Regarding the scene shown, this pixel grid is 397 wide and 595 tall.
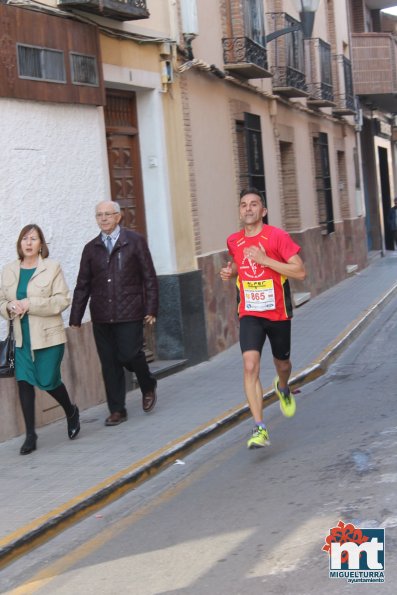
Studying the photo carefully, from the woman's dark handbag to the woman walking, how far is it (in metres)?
0.03

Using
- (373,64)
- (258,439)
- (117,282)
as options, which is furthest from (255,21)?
A: (373,64)

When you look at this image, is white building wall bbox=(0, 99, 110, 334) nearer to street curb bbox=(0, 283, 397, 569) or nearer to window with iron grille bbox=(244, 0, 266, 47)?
street curb bbox=(0, 283, 397, 569)

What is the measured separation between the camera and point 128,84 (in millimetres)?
11773

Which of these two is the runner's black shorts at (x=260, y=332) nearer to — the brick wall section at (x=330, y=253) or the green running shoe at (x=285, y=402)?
the green running shoe at (x=285, y=402)

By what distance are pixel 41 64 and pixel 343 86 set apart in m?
16.8

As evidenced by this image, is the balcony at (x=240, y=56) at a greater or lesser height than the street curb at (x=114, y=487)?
greater

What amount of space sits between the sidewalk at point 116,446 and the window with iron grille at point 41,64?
3.10 m

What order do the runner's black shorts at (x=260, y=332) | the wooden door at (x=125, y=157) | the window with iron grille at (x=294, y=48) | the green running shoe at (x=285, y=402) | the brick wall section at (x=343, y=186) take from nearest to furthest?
1. the runner's black shorts at (x=260, y=332)
2. the green running shoe at (x=285, y=402)
3. the wooden door at (x=125, y=157)
4. the window with iron grille at (x=294, y=48)
5. the brick wall section at (x=343, y=186)

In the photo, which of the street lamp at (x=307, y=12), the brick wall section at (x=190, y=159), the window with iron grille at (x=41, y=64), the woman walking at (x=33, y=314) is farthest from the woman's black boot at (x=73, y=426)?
the street lamp at (x=307, y=12)

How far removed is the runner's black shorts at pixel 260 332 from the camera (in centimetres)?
795

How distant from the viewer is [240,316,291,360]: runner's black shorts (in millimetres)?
7945

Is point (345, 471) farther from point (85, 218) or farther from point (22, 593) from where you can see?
point (85, 218)

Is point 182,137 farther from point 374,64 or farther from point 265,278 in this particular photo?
point 374,64

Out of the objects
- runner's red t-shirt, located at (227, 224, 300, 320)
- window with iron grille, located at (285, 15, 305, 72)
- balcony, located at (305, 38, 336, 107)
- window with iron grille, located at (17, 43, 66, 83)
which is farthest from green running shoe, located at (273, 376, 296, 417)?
balcony, located at (305, 38, 336, 107)
